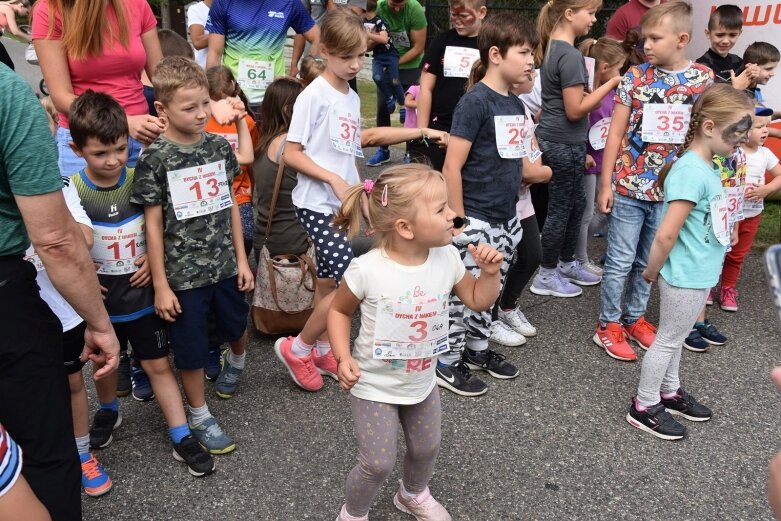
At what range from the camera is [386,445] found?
2209 millimetres

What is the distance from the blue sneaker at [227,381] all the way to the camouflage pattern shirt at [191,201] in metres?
0.66

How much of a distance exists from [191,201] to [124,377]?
113cm

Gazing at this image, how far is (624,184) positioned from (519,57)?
1018 millimetres

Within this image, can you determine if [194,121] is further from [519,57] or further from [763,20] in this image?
[763,20]

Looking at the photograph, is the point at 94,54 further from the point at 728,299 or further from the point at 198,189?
the point at 728,299

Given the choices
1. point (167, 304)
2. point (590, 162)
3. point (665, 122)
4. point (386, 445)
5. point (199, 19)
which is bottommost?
point (386, 445)

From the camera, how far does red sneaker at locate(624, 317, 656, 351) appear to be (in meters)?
3.80

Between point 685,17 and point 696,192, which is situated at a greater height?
point 685,17

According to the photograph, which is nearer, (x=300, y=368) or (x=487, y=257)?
(x=487, y=257)

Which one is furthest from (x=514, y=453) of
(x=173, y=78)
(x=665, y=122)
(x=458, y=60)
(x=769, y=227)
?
(x=769, y=227)

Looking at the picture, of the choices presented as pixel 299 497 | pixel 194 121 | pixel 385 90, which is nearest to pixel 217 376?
pixel 299 497

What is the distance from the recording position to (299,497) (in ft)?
8.52

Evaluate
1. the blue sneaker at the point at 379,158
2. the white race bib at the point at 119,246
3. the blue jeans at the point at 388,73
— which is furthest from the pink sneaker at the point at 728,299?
the blue jeans at the point at 388,73

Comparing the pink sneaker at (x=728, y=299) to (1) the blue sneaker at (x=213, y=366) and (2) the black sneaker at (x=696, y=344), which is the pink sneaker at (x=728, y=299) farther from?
Answer: (1) the blue sneaker at (x=213, y=366)
